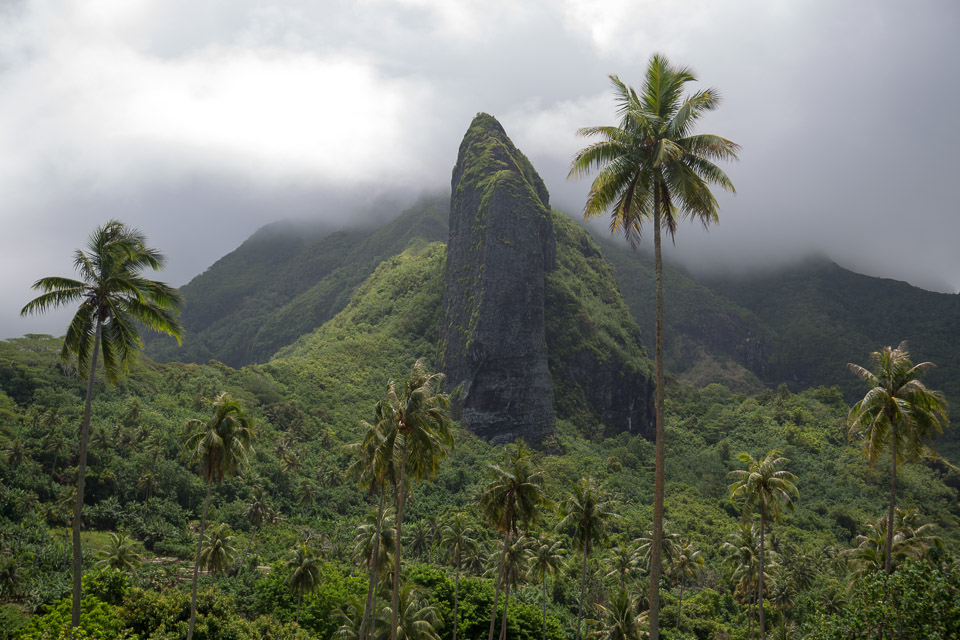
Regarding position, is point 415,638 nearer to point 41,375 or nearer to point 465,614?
Answer: point 465,614

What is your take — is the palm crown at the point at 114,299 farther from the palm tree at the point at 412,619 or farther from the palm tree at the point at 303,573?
the palm tree at the point at 303,573

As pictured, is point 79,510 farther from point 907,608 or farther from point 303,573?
point 907,608

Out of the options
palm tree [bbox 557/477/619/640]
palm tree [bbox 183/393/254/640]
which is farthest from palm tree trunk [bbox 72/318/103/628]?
palm tree [bbox 557/477/619/640]

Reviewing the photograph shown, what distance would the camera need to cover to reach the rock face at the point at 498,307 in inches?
5581

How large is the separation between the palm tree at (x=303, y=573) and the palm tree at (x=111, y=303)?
87.2ft

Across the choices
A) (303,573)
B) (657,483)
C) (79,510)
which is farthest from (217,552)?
(657,483)

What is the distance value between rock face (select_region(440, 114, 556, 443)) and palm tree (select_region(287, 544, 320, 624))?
94252 mm

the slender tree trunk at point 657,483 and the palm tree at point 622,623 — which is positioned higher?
the slender tree trunk at point 657,483

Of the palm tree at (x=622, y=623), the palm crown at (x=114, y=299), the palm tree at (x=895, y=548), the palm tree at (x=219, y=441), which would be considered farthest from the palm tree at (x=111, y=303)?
the palm tree at (x=895, y=548)

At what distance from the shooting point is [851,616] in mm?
19969

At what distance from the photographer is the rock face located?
141750mm

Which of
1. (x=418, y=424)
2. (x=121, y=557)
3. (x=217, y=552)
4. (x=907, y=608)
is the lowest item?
(x=217, y=552)

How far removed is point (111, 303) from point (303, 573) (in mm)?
31751

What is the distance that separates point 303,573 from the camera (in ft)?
151
